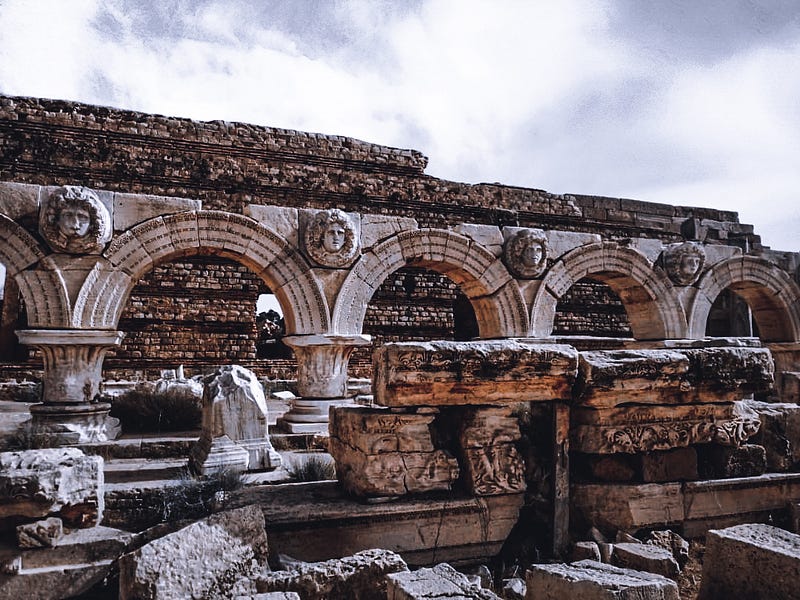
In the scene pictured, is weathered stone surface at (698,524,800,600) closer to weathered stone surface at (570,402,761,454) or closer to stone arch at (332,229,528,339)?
weathered stone surface at (570,402,761,454)

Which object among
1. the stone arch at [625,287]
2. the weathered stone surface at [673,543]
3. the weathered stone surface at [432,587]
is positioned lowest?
the weathered stone surface at [673,543]

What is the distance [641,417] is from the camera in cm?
362

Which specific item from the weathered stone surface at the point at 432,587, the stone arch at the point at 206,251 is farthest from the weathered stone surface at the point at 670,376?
the stone arch at the point at 206,251

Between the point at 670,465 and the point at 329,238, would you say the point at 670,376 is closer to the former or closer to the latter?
the point at 670,465

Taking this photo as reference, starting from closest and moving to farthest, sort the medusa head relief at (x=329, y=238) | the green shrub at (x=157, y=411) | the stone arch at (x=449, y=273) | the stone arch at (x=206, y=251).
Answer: the stone arch at (x=206, y=251) → the green shrub at (x=157, y=411) → the medusa head relief at (x=329, y=238) → the stone arch at (x=449, y=273)

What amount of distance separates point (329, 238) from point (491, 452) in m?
3.76

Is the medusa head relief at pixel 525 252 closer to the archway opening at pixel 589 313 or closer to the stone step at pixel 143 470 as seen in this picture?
the stone step at pixel 143 470

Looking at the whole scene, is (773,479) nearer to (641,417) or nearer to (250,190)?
(641,417)

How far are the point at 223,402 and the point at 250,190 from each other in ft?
27.2

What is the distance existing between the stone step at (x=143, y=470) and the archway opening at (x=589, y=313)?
10.9 meters

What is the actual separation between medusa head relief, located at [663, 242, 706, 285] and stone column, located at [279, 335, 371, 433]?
4787mm

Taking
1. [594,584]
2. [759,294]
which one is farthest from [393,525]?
[759,294]

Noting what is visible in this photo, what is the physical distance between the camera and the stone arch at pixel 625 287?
775 cm

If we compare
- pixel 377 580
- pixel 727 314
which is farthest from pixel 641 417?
pixel 727 314
